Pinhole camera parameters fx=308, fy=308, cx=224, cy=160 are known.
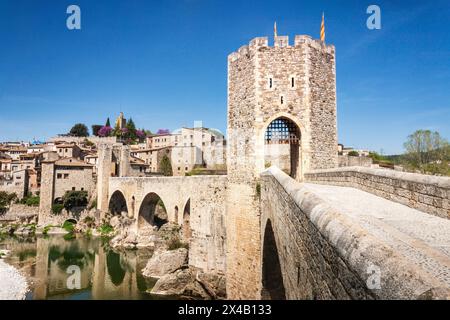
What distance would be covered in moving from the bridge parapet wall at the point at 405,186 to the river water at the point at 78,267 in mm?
16130

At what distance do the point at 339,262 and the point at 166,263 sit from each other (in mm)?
23032

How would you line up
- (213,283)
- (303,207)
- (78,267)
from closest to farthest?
(303,207)
(213,283)
(78,267)

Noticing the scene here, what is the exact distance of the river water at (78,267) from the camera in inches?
858

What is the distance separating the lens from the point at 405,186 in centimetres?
675

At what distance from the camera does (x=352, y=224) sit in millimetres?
2773

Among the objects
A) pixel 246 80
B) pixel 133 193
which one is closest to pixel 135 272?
pixel 133 193

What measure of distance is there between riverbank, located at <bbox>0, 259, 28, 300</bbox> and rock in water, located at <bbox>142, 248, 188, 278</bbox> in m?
8.31

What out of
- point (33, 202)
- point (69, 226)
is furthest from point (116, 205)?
point (33, 202)

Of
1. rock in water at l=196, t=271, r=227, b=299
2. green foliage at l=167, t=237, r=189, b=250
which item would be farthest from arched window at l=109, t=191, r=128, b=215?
rock in water at l=196, t=271, r=227, b=299

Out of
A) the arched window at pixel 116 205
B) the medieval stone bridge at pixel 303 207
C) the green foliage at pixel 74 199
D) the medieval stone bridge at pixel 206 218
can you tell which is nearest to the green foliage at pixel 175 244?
the medieval stone bridge at pixel 303 207

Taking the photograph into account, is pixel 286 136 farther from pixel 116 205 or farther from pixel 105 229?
pixel 116 205
